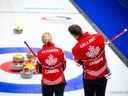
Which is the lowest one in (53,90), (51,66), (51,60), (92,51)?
(53,90)

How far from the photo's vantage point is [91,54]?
752 cm

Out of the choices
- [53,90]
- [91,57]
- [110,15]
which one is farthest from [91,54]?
[110,15]

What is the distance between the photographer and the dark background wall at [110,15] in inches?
477

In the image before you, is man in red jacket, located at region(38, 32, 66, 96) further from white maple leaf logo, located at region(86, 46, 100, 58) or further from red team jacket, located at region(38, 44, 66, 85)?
white maple leaf logo, located at region(86, 46, 100, 58)

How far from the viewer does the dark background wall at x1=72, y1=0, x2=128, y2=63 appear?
12.1m

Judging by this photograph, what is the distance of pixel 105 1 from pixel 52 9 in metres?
1.93

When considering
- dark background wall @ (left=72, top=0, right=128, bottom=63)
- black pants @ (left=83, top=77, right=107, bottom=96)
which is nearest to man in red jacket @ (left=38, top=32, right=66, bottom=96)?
black pants @ (left=83, top=77, right=107, bottom=96)

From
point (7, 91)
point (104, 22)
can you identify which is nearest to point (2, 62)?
point (7, 91)

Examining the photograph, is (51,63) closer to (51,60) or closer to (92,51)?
(51,60)

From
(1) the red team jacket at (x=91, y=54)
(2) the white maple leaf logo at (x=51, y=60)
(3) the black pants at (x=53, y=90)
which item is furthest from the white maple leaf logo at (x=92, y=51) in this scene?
(3) the black pants at (x=53, y=90)

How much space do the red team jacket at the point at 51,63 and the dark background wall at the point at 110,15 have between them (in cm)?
398

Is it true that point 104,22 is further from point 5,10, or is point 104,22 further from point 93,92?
point 93,92

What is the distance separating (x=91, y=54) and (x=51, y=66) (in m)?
0.70

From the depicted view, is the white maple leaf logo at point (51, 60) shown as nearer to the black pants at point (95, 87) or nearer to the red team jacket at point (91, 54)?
the red team jacket at point (91, 54)
